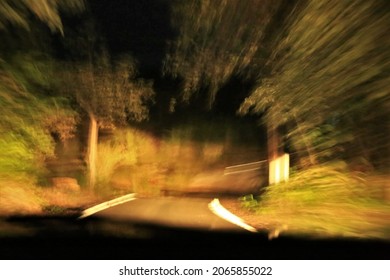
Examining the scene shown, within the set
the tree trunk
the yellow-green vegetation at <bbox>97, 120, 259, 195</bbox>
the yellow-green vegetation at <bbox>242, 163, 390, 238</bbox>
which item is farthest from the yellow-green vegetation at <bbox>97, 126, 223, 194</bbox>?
the yellow-green vegetation at <bbox>242, 163, 390, 238</bbox>

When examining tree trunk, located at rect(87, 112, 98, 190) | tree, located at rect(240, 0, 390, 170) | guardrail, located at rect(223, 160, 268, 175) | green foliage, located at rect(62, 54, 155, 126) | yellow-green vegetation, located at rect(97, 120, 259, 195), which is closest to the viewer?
tree, located at rect(240, 0, 390, 170)

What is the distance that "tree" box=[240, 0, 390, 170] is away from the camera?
699 cm

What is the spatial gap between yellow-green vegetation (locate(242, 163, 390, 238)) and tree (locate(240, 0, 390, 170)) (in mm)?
678

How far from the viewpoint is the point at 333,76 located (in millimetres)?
7879

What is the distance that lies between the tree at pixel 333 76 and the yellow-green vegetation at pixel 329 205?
68 cm

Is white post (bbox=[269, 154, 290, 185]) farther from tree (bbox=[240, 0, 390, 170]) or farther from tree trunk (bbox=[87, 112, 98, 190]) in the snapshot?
tree trunk (bbox=[87, 112, 98, 190])

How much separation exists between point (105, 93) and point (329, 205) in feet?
36.1

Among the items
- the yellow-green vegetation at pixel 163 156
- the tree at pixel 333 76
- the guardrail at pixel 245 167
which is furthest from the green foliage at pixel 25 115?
the guardrail at pixel 245 167

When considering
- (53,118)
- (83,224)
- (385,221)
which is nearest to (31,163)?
(53,118)

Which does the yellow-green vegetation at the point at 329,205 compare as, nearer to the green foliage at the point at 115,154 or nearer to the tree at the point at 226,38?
the tree at the point at 226,38

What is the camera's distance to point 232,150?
2816cm

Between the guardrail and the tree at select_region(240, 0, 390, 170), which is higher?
the guardrail
